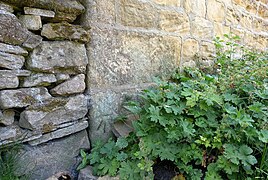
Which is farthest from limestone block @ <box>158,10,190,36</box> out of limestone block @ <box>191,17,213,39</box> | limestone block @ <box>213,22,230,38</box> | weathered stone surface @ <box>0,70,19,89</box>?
weathered stone surface @ <box>0,70,19,89</box>

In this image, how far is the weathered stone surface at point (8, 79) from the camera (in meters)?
1.00

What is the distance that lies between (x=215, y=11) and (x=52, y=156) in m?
1.97

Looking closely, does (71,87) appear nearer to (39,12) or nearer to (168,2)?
(39,12)

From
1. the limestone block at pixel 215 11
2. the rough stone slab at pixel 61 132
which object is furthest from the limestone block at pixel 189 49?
the rough stone slab at pixel 61 132

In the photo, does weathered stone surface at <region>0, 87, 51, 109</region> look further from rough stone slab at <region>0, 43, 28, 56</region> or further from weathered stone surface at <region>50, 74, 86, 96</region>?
rough stone slab at <region>0, 43, 28, 56</region>

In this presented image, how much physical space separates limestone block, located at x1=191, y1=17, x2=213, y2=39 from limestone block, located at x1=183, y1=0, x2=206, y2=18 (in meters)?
0.05

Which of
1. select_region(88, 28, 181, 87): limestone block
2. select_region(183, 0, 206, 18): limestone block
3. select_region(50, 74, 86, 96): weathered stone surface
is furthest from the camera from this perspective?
select_region(183, 0, 206, 18): limestone block

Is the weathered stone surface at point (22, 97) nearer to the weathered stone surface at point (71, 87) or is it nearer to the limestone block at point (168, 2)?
the weathered stone surface at point (71, 87)

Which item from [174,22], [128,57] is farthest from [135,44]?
[174,22]

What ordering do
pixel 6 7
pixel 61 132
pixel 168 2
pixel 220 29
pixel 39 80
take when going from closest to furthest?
pixel 6 7 → pixel 39 80 → pixel 61 132 → pixel 168 2 → pixel 220 29

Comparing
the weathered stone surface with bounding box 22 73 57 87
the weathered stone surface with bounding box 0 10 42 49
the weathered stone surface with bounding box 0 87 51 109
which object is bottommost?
the weathered stone surface with bounding box 0 87 51 109

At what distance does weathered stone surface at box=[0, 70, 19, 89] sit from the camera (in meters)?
1.00

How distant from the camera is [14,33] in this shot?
102 cm

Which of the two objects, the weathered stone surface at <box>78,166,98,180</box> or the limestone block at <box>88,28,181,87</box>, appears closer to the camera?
the weathered stone surface at <box>78,166,98,180</box>
